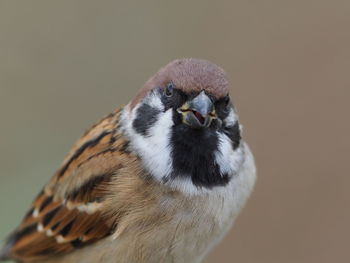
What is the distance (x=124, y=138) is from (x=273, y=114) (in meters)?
3.09

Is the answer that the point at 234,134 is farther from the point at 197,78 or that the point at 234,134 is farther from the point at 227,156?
the point at 197,78

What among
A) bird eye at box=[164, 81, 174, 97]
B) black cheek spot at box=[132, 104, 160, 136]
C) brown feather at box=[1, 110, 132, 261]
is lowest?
brown feather at box=[1, 110, 132, 261]

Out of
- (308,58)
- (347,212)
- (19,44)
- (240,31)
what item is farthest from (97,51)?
(347,212)

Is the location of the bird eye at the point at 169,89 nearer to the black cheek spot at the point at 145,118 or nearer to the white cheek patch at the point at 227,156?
the black cheek spot at the point at 145,118

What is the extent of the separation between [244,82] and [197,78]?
340cm

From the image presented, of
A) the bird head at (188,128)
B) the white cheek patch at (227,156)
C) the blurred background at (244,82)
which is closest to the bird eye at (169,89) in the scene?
the bird head at (188,128)

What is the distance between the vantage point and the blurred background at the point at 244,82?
21.4 ft

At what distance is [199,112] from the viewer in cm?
375

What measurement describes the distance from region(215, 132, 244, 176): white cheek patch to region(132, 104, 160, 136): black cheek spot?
33 centimetres

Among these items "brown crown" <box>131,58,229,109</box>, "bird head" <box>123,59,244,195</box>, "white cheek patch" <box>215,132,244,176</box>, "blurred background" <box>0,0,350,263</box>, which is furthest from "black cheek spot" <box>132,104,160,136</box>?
"blurred background" <box>0,0,350,263</box>

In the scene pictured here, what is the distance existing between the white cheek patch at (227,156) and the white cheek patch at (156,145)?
245mm

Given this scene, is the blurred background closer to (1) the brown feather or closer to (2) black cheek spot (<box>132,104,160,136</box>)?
(1) the brown feather

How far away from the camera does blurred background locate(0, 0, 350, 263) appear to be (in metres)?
6.52

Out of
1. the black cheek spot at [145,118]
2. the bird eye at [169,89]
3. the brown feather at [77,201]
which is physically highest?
the bird eye at [169,89]
